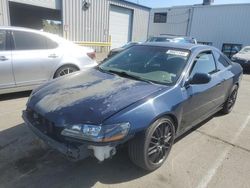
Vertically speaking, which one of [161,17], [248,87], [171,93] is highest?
[161,17]

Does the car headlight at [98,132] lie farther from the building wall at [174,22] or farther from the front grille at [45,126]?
the building wall at [174,22]

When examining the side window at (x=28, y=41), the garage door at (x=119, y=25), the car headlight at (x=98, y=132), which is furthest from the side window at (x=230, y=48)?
the car headlight at (x=98, y=132)

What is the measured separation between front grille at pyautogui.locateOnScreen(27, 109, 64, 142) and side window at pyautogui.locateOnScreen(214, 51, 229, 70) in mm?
3123

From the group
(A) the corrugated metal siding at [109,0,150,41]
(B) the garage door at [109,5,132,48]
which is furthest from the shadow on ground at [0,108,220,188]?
(A) the corrugated metal siding at [109,0,150,41]

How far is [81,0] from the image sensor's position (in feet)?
50.4

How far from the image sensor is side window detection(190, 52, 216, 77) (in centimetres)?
352

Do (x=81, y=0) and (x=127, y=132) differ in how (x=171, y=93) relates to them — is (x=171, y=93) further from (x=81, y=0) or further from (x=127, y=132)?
(x=81, y=0)

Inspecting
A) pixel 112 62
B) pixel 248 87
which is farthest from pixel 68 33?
pixel 112 62

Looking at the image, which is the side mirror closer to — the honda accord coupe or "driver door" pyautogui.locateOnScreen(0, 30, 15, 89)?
the honda accord coupe

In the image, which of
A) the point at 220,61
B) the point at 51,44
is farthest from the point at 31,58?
the point at 220,61

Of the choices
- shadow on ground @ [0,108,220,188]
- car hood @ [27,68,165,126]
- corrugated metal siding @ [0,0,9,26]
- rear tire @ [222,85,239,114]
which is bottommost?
shadow on ground @ [0,108,220,188]

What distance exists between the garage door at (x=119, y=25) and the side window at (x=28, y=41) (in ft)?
45.5

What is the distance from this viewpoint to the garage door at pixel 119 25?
18562mm

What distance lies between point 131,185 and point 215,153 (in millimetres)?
1460
